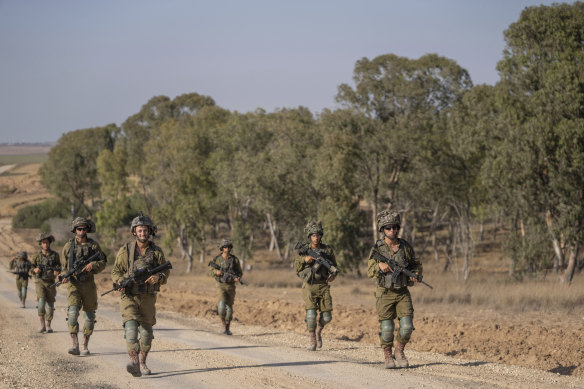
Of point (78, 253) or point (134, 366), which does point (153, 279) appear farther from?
point (78, 253)

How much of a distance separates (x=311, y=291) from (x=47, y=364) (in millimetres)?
4604

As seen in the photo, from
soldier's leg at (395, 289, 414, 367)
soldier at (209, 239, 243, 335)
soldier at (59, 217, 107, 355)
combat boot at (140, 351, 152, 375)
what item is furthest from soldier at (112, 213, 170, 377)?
soldier at (209, 239, 243, 335)

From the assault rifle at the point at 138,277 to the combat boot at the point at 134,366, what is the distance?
87 cm

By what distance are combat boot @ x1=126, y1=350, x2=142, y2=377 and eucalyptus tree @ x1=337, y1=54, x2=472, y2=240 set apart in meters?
31.8

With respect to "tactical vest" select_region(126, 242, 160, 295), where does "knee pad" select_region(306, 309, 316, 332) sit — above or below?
below

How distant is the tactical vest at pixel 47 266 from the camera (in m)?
15.2

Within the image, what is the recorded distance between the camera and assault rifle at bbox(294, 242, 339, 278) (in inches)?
474

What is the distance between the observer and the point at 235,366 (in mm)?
10609

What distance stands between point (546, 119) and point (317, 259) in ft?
61.3

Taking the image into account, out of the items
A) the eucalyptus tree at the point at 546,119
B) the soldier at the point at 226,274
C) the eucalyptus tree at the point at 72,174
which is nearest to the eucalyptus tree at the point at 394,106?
the eucalyptus tree at the point at 546,119

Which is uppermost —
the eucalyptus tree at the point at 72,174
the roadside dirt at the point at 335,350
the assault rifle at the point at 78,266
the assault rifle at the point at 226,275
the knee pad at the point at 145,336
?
the eucalyptus tree at the point at 72,174

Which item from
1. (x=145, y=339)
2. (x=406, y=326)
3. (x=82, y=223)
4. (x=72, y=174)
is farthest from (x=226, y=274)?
(x=72, y=174)

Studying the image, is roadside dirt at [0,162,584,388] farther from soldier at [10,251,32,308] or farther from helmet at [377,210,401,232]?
helmet at [377,210,401,232]

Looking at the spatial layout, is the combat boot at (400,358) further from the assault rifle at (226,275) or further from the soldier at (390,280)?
the assault rifle at (226,275)
